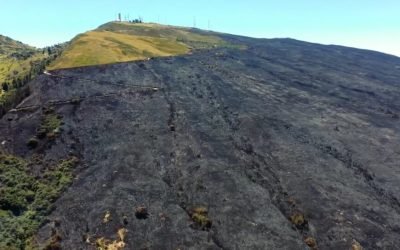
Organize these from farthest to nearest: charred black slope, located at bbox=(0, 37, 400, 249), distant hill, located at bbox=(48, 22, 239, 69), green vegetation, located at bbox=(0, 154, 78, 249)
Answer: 1. distant hill, located at bbox=(48, 22, 239, 69)
2. charred black slope, located at bbox=(0, 37, 400, 249)
3. green vegetation, located at bbox=(0, 154, 78, 249)

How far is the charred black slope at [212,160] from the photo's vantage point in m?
42.8

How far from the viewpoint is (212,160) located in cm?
5606

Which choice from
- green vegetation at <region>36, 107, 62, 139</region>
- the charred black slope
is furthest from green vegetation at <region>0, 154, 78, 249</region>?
green vegetation at <region>36, 107, 62, 139</region>

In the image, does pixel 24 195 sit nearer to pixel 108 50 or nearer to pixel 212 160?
pixel 212 160

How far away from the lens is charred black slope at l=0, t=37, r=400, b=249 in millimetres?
42750

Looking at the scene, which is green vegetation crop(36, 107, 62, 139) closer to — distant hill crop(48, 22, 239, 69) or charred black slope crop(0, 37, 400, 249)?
charred black slope crop(0, 37, 400, 249)

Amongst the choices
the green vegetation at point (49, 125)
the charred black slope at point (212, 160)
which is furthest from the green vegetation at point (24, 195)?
the green vegetation at point (49, 125)

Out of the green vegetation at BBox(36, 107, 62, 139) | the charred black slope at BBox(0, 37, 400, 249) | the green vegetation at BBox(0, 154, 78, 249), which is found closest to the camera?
the green vegetation at BBox(0, 154, 78, 249)

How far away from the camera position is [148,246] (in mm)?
39500

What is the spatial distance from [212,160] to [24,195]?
21485mm

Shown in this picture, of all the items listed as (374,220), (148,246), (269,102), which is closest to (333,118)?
(269,102)

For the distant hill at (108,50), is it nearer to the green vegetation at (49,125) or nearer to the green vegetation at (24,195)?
the green vegetation at (49,125)

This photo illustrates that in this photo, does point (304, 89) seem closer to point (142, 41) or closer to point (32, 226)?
point (142, 41)

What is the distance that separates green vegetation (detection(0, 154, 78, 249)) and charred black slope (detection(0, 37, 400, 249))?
1309mm
